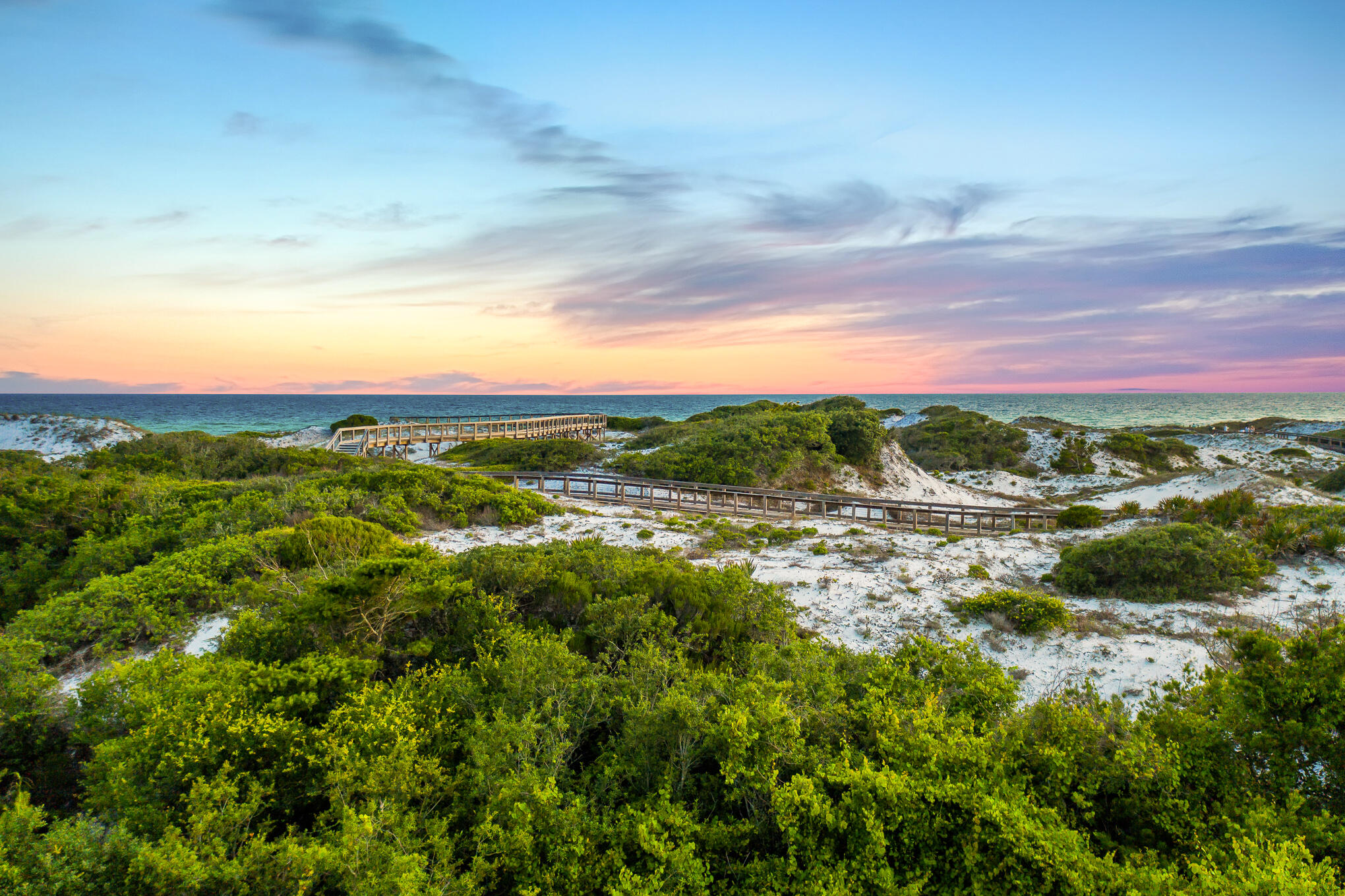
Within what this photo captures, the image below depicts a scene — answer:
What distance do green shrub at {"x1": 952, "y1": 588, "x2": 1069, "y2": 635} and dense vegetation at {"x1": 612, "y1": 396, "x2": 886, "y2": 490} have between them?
15581 mm

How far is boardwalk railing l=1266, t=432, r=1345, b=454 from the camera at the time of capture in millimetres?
41844

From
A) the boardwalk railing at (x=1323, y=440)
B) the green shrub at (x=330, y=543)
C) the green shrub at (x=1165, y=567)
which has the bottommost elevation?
the green shrub at (x=1165, y=567)

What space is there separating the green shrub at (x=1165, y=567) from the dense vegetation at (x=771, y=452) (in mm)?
15003

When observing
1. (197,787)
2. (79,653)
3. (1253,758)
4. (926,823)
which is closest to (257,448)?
(79,653)

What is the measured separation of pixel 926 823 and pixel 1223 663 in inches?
209

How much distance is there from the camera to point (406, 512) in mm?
14055

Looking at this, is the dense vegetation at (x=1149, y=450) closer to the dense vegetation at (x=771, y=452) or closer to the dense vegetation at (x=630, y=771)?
the dense vegetation at (x=771, y=452)

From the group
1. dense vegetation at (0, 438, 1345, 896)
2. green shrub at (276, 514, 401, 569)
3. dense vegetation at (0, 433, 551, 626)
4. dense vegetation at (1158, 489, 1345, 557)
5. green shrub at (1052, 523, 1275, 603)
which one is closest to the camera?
dense vegetation at (0, 438, 1345, 896)

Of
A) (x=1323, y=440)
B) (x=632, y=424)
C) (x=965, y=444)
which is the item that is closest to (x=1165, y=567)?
(x=965, y=444)

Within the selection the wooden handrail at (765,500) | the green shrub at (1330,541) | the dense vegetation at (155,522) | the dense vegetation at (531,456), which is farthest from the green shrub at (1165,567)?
the dense vegetation at (531,456)

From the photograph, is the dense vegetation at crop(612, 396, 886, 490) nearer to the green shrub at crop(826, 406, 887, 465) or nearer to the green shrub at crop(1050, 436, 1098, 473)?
the green shrub at crop(826, 406, 887, 465)

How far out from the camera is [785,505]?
22.9 meters

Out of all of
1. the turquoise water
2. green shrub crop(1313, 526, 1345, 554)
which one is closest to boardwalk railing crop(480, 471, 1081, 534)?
green shrub crop(1313, 526, 1345, 554)

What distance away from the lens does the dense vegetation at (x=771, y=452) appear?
2658cm
